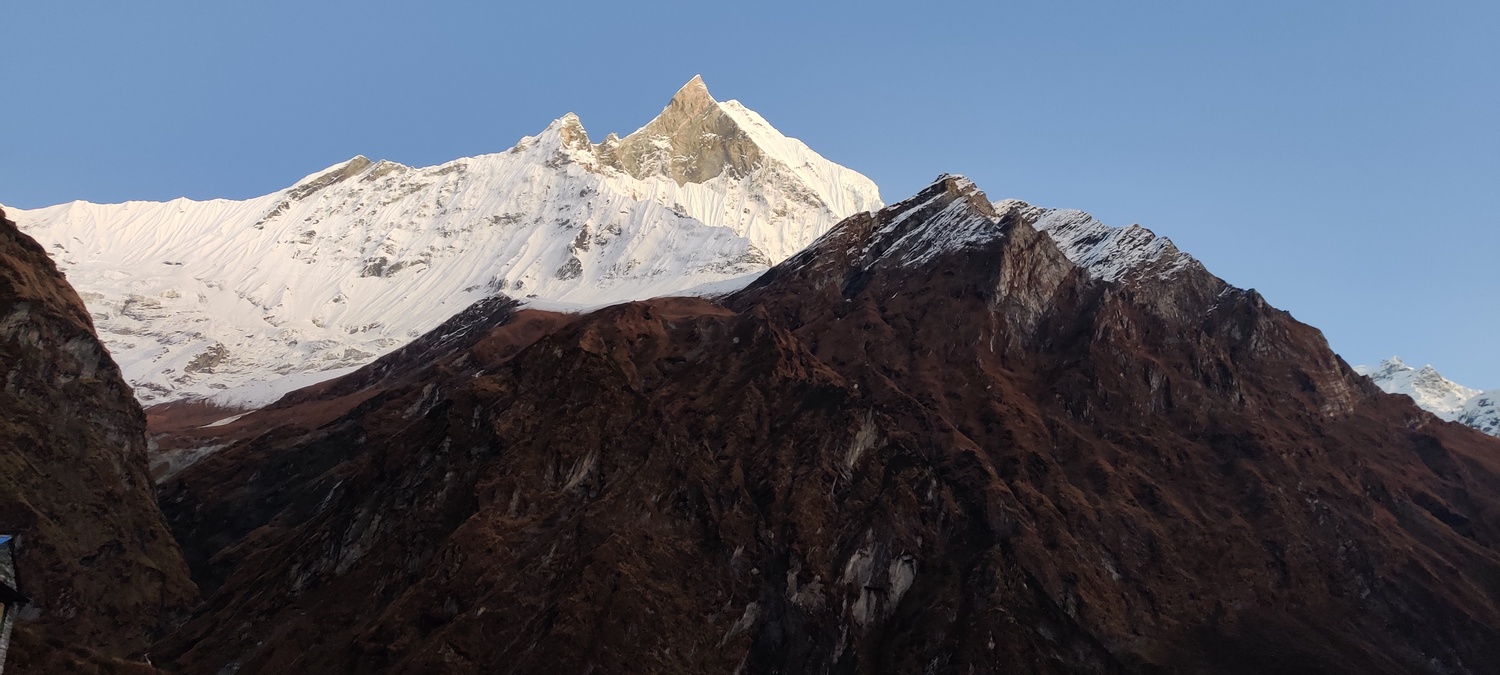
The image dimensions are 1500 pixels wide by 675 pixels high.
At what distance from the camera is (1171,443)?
19688cm

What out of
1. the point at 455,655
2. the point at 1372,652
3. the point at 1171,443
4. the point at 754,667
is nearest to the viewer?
the point at 455,655

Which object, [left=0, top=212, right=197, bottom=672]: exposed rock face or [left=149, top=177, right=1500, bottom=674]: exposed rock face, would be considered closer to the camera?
[left=149, top=177, right=1500, bottom=674]: exposed rock face

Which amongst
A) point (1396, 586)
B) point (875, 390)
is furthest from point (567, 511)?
point (1396, 586)

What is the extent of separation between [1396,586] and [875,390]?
260ft

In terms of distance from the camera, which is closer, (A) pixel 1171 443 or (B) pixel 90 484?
(B) pixel 90 484

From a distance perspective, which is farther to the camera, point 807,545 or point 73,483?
point 73,483

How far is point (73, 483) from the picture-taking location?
160125 mm

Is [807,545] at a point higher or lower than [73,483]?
higher

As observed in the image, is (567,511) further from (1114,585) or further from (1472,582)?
(1472,582)

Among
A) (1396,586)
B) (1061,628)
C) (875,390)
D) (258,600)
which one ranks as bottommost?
(258,600)

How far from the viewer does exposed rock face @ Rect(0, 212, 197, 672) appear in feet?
484

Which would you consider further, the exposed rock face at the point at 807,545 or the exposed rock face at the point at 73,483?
the exposed rock face at the point at 73,483

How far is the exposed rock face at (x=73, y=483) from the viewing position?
148m

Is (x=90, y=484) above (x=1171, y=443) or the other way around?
the other way around
